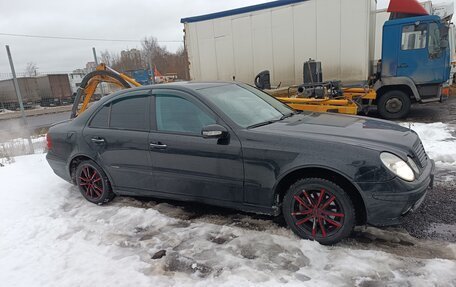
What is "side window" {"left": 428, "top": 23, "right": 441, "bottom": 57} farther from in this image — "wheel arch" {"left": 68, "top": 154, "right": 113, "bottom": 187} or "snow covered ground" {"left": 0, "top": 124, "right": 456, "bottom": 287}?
"wheel arch" {"left": 68, "top": 154, "right": 113, "bottom": 187}

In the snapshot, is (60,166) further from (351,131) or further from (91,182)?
(351,131)

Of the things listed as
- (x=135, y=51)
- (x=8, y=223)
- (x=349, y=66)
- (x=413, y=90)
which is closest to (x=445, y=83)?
(x=413, y=90)

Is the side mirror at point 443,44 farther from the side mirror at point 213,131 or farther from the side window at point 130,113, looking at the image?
the side window at point 130,113

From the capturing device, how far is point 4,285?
303cm

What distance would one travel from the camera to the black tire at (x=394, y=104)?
10508 millimetres

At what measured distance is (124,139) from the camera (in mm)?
4293

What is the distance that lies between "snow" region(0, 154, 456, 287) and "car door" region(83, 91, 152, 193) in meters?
0.41

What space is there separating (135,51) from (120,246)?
1605 inches

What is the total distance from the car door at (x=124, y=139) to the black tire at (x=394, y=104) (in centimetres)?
865

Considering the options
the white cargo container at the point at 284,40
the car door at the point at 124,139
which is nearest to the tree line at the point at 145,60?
the white cargo container at the point at 284,40

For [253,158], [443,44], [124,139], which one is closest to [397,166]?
[253,158]

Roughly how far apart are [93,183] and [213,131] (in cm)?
215

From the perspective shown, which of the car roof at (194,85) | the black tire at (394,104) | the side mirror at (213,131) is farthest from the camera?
the black tire at (394,104)

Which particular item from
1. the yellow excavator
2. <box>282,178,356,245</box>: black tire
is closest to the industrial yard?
<box>282,178,356,245</box>: black tire
